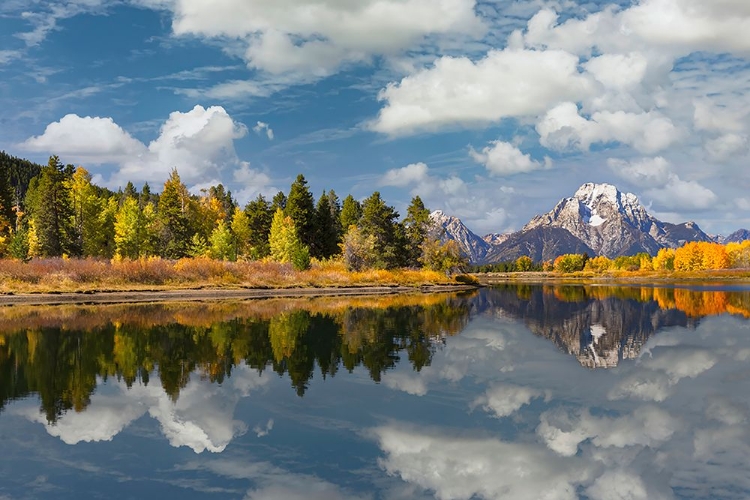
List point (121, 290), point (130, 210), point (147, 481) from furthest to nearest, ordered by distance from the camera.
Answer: point (130, 210) < point (121, 290) < point (147, 481)

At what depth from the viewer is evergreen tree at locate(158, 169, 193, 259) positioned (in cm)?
8550

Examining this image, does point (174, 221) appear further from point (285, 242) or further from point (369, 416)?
point (369, 416)

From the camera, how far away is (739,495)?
31.2 ft

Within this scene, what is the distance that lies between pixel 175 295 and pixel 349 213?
68.8 meters

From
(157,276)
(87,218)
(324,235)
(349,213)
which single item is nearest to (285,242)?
(324,235)

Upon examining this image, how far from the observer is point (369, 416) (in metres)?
14.0

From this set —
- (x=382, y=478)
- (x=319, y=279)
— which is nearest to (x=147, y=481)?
(x=382, y=478)

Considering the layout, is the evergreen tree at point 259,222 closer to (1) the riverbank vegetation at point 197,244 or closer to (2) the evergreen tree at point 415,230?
(1) the riverbank vegetation at point 197,244

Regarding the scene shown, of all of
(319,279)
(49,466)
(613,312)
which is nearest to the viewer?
(49,466)

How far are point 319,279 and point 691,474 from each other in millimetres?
60903

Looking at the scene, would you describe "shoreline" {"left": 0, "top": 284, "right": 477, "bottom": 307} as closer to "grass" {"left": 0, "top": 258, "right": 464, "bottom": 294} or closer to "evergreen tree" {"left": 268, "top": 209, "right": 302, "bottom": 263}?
"grass" {"left": 0, "top": 258, "right": 464, "bottom": 294}

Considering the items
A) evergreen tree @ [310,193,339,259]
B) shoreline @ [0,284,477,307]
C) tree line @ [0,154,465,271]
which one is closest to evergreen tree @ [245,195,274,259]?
tree line @ [0,154,465,271]

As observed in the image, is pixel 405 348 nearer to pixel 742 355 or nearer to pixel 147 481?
pixel 742 355

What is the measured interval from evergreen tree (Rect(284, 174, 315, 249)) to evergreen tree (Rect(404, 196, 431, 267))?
17506 mm
